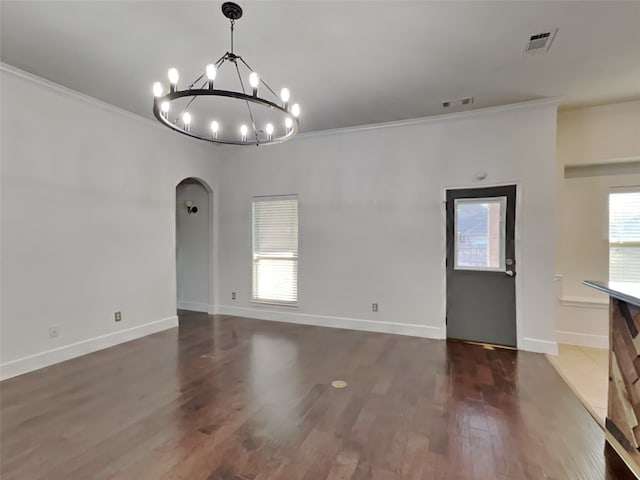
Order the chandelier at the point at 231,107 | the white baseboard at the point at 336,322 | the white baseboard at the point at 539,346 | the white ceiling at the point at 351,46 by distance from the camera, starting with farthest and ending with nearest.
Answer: the white baseboard at the point at 336,322 → the white baseboard at the point at 539,346 → the white ceiling at the point at 351,46 → the chandelier at the point at 231,107

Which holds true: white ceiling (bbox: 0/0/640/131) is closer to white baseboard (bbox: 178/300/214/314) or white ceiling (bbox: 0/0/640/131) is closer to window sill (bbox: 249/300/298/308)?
window sill (bbox: 249/300/298/308)

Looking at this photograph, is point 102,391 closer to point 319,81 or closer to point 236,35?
point 236,35

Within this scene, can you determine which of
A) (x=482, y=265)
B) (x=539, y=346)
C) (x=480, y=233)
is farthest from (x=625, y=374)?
(x=480, y=233)

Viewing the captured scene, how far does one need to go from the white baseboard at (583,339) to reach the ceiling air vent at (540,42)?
11.7 ft

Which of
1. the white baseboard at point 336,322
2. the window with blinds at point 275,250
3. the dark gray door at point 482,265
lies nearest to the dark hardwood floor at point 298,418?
the dark gray door at point 482,265

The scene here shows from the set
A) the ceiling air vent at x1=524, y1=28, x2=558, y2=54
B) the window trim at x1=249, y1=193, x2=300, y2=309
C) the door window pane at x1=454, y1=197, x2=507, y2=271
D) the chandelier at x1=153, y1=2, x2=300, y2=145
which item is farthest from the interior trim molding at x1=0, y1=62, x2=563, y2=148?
the ceiling air vent at x1=524, y1=28, x2=558, y2=54

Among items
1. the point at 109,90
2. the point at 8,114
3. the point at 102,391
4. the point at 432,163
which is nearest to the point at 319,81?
the point at 432,163

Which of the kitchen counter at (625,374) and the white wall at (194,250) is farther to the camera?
the white wall at (194,250)

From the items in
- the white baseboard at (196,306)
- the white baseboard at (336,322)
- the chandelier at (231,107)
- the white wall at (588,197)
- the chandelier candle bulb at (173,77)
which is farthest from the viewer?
the white baseboard at (196,306)

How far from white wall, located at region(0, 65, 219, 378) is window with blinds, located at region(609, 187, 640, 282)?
6.15 metres

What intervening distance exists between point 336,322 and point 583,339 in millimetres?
3311

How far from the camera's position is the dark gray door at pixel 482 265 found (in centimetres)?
407

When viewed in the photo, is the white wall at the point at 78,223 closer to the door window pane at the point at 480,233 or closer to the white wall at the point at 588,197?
the door window pane at the point at 480,233

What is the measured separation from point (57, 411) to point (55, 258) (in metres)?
1.73
